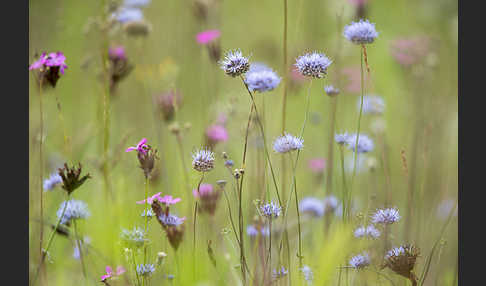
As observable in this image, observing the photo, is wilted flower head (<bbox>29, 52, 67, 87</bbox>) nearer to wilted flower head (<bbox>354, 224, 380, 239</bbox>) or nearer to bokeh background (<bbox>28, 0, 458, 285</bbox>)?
bokeh background (<bbox>28, 0, 458, 285</bbox>)

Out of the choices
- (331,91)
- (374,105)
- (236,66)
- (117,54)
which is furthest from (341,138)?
(117,54)

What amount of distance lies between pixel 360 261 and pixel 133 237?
0.49 metres

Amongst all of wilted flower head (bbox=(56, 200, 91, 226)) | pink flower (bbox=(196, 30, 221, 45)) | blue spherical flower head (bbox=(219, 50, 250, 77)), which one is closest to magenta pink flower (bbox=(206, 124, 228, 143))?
pink flower (bbox=(196, 30, 221, 45))

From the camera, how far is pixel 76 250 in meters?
1.43

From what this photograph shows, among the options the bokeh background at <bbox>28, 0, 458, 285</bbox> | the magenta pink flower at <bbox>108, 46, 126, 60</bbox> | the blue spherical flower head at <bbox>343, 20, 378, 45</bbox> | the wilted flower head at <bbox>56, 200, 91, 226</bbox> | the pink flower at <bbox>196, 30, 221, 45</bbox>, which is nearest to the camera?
the blue spherical flower head at <bbox>343, 20, 378, 45</bbox>

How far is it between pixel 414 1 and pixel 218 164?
1.88 metres

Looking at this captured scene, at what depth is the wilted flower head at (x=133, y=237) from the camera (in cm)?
112

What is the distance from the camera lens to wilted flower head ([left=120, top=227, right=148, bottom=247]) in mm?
1121

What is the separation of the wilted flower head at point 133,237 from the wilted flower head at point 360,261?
0.45 metres

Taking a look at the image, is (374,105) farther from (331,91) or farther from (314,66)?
(314,66)

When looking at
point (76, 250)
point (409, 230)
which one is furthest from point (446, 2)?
point (76, 250)

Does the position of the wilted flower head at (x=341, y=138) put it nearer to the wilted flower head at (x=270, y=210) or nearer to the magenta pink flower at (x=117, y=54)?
the wilted flower head at (x=270, y=210)

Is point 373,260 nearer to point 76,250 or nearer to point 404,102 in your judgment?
point 76,250

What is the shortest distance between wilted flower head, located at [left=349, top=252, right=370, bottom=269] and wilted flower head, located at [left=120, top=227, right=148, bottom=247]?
17.9 inches
